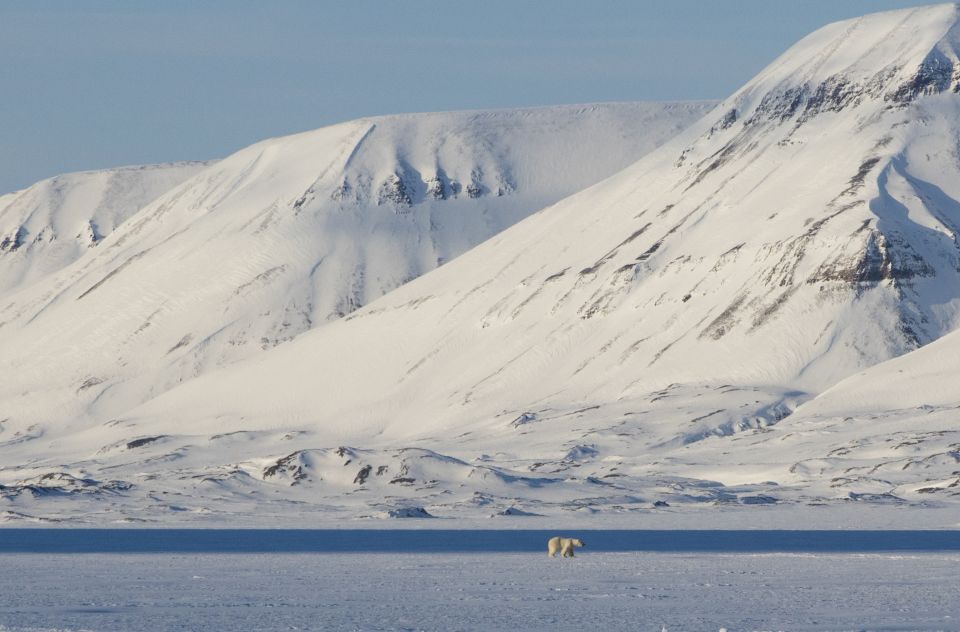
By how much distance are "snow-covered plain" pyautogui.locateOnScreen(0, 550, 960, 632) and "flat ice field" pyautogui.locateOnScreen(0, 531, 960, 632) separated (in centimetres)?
6

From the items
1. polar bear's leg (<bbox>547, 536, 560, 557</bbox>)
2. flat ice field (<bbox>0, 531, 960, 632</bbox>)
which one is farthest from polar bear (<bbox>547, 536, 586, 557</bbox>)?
flat ice field (<bbox>0, 531, 960, 632</bbox>)

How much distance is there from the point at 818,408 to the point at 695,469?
28.6 metres

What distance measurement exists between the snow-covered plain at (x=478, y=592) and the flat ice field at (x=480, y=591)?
0.18ft

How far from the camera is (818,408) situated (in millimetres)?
173500

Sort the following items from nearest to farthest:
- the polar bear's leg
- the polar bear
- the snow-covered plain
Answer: the snow-covered plain, the polar bear, the polar bear's leg

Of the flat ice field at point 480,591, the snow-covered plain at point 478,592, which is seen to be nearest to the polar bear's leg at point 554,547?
the snow-covered plain at point 478,592

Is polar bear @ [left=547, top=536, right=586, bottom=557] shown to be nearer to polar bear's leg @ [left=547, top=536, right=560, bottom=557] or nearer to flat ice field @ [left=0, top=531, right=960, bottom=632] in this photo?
polar bear's leg @ [left=547, top=536, right=560, bottom=557]

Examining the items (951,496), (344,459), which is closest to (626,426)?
(344,459)

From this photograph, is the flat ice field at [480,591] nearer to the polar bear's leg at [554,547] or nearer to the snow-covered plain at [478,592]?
the snow-covered plain at [478,592]

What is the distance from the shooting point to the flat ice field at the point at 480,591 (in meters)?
48.4

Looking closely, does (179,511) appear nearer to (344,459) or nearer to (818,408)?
(344,459)

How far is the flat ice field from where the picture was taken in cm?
4844

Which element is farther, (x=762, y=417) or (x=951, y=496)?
(x=762, y=417)

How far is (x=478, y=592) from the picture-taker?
5684cm
